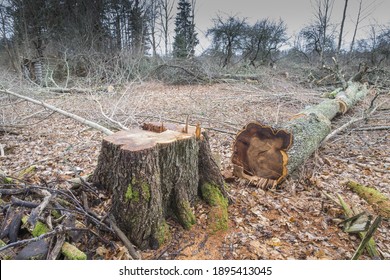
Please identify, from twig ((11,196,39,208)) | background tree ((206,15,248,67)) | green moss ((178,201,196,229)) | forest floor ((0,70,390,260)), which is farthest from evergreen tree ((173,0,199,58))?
A: twig ((11,196,39,208))

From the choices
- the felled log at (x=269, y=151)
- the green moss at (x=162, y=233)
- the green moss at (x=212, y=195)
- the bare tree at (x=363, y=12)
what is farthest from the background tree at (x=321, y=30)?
the green moss at (x=162, y=233)

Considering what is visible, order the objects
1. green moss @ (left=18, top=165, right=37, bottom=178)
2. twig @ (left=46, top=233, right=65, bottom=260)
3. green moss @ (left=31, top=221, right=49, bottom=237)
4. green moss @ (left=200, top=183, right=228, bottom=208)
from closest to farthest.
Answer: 1. twig @ (left=46, top=233, right=65, bottom=260)
2. green moss @ (left=31, top=221, right=49, bottom=237)
3. green moss @ (left=200, top=183, right=228, bottom=208)
4. green moss @ (left=18, top=165, right=37, bottom=178)

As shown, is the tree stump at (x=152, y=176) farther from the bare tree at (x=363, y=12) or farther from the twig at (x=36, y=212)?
the bare tree at (x=363, y=12)

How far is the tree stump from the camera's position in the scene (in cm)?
174

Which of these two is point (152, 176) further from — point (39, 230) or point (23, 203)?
point (23, 203)

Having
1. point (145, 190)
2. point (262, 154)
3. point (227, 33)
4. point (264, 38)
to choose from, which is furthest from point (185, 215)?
point (264, 38)

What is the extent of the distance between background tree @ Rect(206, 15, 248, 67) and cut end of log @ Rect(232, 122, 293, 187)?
12.2 m

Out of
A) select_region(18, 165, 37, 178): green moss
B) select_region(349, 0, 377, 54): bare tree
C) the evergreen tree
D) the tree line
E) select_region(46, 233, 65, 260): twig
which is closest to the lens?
select_region(46, 233, 65, 260): twig

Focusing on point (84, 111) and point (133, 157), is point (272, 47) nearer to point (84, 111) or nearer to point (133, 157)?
point (84, 111)

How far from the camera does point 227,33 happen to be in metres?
14.7

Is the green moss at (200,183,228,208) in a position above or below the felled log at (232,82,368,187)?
below

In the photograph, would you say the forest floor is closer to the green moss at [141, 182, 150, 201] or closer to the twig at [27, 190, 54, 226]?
the twig at [27, 190, 54, 226]

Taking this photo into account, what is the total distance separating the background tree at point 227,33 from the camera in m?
14.3

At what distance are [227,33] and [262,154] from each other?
45.4 ft
